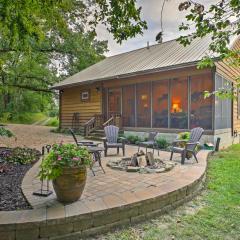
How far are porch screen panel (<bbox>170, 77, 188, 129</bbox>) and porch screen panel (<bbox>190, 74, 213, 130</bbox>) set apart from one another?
0.27 meters

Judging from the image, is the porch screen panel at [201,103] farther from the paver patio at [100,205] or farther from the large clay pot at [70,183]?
the large clay pot at [70,183]

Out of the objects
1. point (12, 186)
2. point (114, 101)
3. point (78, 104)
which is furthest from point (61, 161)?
point (78, 104)

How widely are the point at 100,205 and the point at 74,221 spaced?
0.39 m

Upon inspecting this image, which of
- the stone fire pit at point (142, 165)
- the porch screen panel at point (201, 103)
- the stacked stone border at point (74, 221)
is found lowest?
the stacked stone border at point (74, 221)

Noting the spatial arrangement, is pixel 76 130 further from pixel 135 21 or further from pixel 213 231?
pixel 213 231

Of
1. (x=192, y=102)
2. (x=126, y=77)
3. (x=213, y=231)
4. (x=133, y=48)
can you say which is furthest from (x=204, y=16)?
(x=133, y=48)

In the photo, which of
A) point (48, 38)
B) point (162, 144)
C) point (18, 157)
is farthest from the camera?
point (48, 38)

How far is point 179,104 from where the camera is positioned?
9398mm

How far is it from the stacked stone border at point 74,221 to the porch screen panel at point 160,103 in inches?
261

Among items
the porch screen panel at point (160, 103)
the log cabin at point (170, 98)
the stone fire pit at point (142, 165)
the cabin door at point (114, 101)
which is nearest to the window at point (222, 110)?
the log cabin at point (170, 98)

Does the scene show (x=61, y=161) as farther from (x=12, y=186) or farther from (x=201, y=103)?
(x=201, y=103)

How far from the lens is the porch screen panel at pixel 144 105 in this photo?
33.9 feet

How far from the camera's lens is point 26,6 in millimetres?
4125

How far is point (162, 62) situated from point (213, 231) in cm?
783
